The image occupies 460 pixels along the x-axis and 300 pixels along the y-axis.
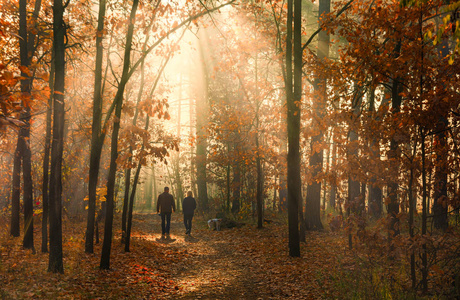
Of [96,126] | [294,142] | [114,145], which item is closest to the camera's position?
[114,145]

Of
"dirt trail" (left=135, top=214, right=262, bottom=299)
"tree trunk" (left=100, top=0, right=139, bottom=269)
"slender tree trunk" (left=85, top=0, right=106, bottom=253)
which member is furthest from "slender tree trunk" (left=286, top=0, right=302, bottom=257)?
"slender tree trunk" (left=85, top=0, right=106, bottom=253)

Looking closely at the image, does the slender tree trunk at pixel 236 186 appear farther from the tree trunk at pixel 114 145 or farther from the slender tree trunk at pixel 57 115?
the slender tree trunk at pixel 57 115

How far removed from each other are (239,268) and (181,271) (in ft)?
5.39

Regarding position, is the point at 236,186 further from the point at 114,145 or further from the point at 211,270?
the point at 114,145

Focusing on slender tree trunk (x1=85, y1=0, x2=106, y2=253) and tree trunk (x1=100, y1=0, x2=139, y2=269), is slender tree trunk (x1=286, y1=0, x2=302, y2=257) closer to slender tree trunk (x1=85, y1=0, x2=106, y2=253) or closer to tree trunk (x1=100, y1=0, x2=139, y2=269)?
tree trunk (x1=100, y1=0, x2=139, y2=269)

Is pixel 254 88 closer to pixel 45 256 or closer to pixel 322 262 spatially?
pixel 322 262

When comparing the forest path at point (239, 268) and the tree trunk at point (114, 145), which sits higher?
the tree trunk at point (114, 145)

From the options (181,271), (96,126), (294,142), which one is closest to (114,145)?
(96,126)

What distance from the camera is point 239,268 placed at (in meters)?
9.90

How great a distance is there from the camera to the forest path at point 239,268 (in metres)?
7.49

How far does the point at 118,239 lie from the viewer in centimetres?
1412

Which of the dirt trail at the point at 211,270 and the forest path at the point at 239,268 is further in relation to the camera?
the dirt trail at the point at 211,270

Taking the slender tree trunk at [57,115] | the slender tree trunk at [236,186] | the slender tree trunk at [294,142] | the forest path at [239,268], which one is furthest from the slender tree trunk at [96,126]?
the slender tree trunk at [236,186]

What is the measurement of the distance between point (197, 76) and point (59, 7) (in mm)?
18918
